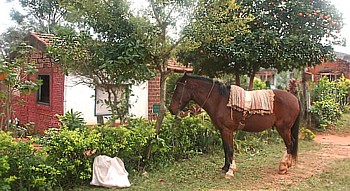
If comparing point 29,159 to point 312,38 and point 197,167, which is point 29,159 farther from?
point 312,38

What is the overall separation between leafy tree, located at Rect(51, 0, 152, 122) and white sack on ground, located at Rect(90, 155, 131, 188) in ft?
3.74

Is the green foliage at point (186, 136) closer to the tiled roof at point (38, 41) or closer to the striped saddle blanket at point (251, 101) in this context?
Answer: the striped saddle blanket at point (251, 101)

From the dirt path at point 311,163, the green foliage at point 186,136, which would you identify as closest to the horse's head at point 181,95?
the green foliage at point 186,136

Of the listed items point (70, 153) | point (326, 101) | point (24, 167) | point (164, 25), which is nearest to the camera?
point (24, 167)

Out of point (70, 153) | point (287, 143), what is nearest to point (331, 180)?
point (287, 143)

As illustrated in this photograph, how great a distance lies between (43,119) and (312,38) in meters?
7.67

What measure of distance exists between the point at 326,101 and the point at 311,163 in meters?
5.98

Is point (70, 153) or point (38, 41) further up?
point (38, 41)

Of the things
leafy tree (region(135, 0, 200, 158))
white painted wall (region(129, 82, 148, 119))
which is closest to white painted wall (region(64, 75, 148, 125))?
white painted wall (region(129, 82, 148, 119))

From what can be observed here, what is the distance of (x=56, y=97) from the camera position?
31.0 feet

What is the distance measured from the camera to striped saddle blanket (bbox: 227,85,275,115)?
205 inches

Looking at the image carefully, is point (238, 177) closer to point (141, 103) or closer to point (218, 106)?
point (218, 106)

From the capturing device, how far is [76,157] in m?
4.40

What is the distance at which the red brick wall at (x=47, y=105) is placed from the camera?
9297mm
